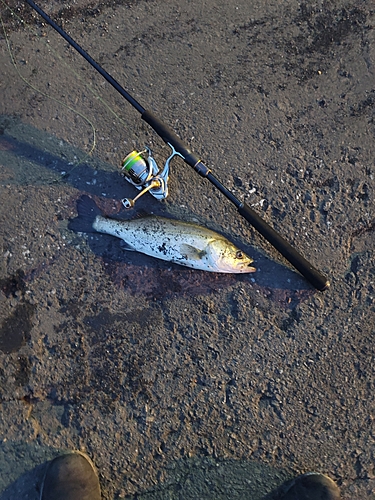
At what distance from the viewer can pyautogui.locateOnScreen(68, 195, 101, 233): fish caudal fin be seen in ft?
10.1

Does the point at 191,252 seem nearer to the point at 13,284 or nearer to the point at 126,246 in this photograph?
the point at 126,246

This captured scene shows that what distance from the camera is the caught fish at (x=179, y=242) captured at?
289 centimetres

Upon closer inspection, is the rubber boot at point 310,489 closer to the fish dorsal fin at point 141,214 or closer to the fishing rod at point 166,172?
the fishing rod at point 166,172

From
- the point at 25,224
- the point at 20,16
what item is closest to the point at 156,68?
the point at 20,16

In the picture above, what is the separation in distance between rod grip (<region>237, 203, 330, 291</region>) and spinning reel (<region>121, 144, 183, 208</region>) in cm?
64

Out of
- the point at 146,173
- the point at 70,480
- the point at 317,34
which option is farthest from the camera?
the point at 317,34

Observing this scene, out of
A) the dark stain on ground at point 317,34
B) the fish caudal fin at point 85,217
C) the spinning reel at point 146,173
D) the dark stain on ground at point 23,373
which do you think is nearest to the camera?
the spinning reel at point 146,173

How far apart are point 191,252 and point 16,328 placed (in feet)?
5.02

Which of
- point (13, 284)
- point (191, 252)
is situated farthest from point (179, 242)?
point (13, 284)

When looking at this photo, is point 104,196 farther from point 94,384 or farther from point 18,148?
point 94,384

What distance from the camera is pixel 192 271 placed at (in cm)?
303

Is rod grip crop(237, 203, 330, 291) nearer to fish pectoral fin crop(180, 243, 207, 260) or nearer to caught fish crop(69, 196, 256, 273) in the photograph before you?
caught fish crop(69, 196, 256, 273)

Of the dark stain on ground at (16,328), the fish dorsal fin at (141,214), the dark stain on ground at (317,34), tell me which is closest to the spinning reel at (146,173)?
the fish dorsal fin at (141,214)

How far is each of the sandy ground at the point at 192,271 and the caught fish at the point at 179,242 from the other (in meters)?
0.14
